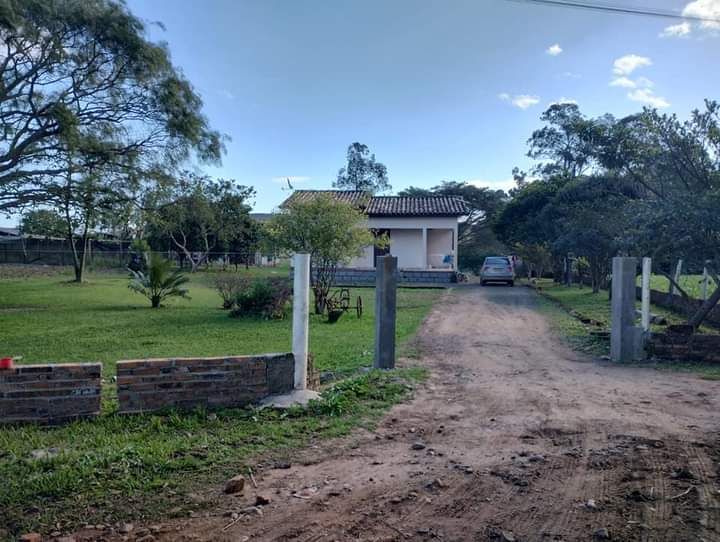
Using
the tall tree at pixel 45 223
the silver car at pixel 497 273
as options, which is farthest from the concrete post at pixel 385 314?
the tall tree at pixel 45 223

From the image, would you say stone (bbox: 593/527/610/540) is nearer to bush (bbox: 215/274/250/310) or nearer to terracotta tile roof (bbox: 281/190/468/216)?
bush (bbox: 215/274/250/310)

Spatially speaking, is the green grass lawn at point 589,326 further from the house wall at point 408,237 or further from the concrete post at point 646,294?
the house wall at point 408,237

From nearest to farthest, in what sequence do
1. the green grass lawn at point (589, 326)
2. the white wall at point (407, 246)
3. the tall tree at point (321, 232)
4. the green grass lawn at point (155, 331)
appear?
the green grass lawn at point (589, 326) < the green grass lawn at point (155, 331) < the tall tree at point (321, 232) < the white wall at point (407, 246)

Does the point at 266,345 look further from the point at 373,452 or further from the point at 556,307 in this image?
the point at 556,307

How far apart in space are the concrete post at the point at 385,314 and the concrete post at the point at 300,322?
1709mm

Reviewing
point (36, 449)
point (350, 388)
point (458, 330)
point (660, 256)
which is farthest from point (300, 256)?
point (660, 256)

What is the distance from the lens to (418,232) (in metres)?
31.5

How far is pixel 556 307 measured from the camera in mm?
17141

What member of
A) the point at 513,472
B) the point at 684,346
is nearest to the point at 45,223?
the point at 684,346

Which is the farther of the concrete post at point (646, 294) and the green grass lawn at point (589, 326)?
the concrete post at point (646, 294)

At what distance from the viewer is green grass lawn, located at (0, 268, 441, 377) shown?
9180mm

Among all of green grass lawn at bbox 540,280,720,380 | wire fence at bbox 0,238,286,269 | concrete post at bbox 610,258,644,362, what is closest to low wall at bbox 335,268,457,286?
green grass lawn at bbox 540,280,720,380

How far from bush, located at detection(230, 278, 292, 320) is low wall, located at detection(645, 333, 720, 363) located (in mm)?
8454

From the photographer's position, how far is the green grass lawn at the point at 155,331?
918 centimetres
